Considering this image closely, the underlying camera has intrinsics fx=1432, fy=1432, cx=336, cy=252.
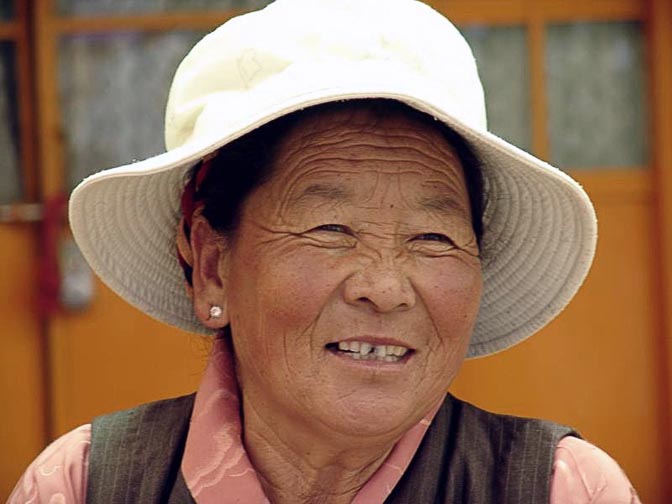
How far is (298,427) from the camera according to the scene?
2.12 meters

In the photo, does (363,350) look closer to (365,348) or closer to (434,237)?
(365,348)

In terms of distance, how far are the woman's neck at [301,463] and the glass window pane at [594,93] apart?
2.32m

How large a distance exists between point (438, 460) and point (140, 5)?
2.54m

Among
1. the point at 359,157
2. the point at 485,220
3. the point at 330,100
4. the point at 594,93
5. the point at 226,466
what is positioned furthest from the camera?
the point at 594,93

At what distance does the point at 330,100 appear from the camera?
1.93 m

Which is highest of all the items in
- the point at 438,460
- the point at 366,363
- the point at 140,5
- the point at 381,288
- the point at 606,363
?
the point at 140,5

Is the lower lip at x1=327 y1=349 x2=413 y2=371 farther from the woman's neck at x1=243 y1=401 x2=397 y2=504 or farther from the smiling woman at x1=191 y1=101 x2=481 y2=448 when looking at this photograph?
the woman's neck at x1=243 y1=401 x2=397 y2=504

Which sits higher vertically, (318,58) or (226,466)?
(318,58)

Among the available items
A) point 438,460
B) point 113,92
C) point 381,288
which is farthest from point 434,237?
point 113,92

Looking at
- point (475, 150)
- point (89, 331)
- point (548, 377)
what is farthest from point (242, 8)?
point (475, 150)

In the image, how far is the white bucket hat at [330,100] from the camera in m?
1.97

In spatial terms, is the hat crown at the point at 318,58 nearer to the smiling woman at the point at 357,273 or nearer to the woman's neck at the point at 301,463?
the smiling woman at the point at 357,273

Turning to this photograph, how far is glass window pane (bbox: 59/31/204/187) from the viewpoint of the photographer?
436cm

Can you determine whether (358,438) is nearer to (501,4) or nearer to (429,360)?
(429,360)
